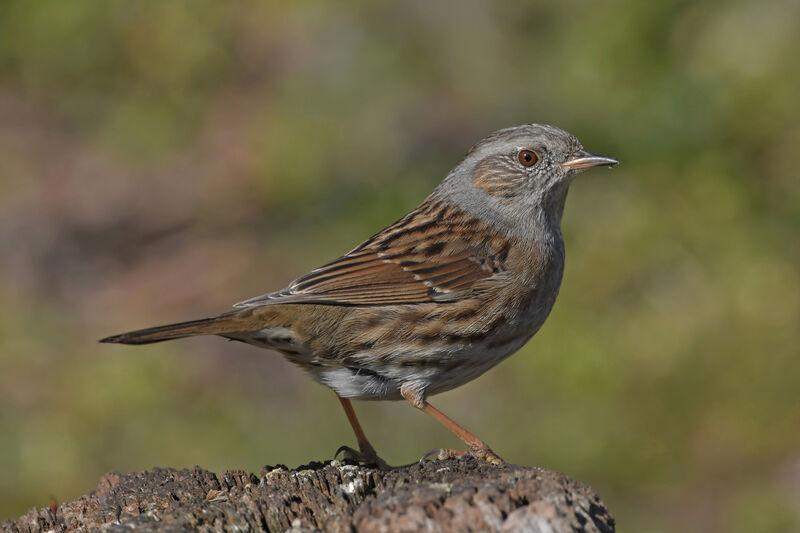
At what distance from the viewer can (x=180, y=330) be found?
3.87 metres

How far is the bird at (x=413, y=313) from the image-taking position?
423 centimetres

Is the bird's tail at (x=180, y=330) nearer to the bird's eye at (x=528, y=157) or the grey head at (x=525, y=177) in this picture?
the grey head at (x=525, y=177)

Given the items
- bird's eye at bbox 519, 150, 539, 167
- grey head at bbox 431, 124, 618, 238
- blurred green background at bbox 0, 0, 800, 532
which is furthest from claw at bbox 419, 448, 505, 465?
blurred green background at bbox 0, 0, 800, 532

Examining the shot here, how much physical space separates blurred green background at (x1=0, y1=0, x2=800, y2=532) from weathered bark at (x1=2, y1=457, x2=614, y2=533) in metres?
2.76

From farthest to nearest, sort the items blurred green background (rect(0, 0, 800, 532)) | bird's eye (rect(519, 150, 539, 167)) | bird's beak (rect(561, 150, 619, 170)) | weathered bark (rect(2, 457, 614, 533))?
blurred green background (rect(0, 0, 800, 532)) → bird's eye (rect(519, 150, 539, 167)) → bird's beak (rect(561, 150, 619, 170)) → weathered bark (rect(2, 457, 614, 533))

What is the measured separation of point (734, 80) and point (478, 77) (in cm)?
207

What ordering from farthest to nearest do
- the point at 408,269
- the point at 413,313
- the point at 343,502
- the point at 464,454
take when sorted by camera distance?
1. the point at 408,269
2. the point at 413,313
3. the point at 464,454
4. the point at 343,502

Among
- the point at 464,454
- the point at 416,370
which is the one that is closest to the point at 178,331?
the point at 416,370

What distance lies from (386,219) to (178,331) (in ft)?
12.7

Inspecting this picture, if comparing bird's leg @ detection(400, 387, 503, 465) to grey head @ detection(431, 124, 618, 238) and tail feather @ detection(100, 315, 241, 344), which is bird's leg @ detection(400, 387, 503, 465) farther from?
Answer: grey head @ detection(431, 124, 618, 238)

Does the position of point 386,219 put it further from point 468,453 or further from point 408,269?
point 468,453

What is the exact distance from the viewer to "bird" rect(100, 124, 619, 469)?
4230 mm

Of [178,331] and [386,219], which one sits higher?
[386,219]

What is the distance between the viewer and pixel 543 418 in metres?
6.45
